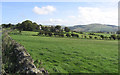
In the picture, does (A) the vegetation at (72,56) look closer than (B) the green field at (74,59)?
No

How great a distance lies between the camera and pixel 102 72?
411 inches

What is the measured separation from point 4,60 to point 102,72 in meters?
8.89

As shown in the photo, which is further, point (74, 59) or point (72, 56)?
point (72, 56)

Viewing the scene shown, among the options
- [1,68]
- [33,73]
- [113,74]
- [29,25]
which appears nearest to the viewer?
[33,73]

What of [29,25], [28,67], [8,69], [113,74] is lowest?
[113,74]

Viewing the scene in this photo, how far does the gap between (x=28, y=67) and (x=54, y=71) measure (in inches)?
138

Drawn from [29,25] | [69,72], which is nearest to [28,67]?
[69,72]

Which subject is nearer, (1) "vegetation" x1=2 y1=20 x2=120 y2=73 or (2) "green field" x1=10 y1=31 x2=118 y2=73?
(2) "green field" x1=10 y1=31 x2=118 y2=73

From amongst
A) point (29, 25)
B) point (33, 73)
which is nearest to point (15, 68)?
point (33, 73)

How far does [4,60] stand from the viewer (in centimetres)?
936

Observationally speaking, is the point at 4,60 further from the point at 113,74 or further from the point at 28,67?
the point at 113,74

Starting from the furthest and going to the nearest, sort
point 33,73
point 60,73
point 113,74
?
point 113,74, point 60,73, point 33,73

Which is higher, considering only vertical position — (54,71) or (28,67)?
(28,67)

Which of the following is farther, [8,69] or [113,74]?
[113,74]
